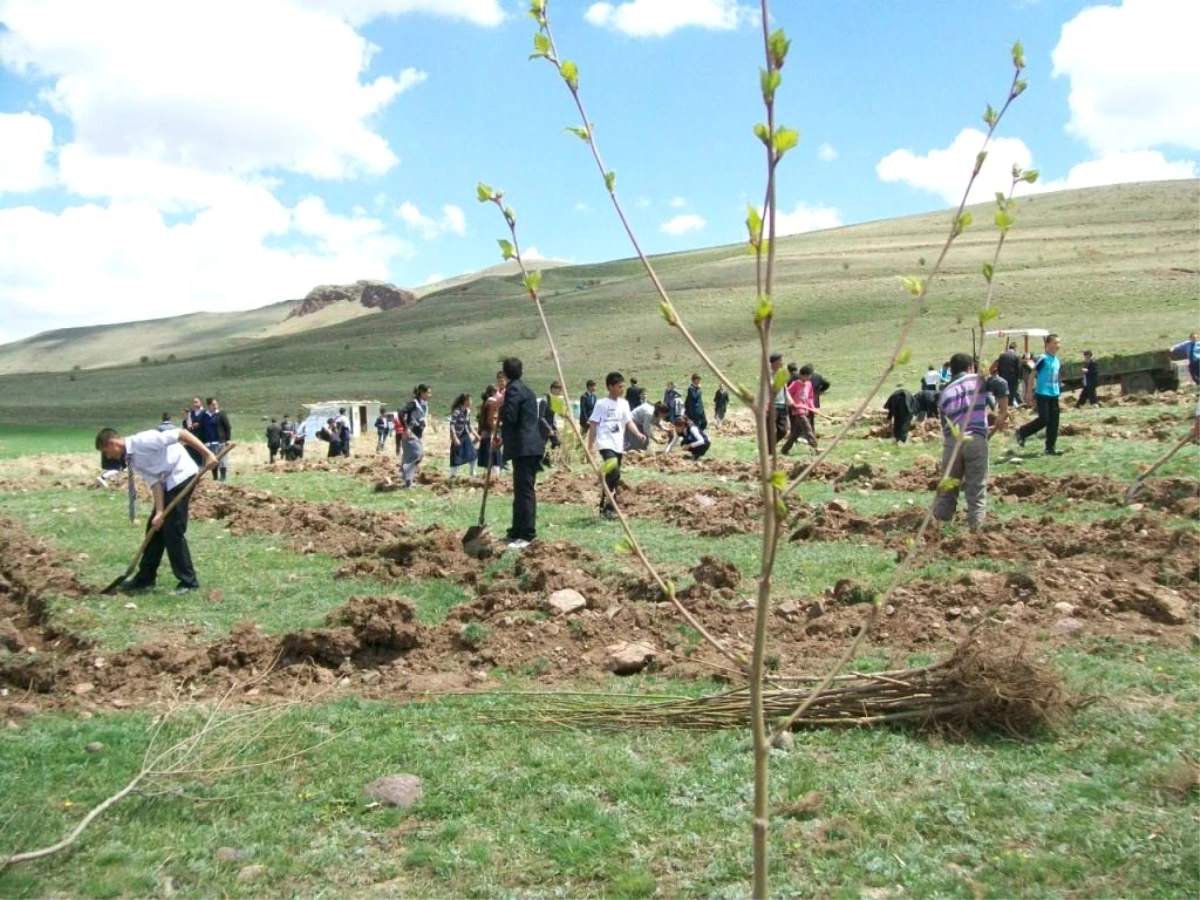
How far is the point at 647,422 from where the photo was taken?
18734 millimetres

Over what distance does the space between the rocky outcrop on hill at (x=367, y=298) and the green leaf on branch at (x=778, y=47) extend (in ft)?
615

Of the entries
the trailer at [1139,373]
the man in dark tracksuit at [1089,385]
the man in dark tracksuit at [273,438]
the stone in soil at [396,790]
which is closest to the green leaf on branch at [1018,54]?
the stone in soil at [396,790]

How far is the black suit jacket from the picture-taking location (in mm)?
11125

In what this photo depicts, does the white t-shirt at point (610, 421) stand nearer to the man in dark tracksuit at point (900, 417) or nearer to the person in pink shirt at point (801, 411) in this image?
the person in pink shirt at point (801, 411)

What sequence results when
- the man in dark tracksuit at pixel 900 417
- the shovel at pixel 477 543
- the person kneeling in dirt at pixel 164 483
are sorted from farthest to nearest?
1. the man in dark tracksuit at pixel 900 417
2. the shovel at pixel 477 543
3. the person kneeling in dirt at pixel 164 483

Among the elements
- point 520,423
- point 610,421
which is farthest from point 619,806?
point 610,421

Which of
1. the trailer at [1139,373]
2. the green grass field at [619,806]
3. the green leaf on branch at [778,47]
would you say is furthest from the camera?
the trailer at [1139,373]

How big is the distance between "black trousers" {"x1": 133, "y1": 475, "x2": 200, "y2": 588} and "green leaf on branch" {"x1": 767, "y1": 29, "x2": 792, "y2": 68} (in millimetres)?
8369

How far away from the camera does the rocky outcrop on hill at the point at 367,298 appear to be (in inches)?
7470

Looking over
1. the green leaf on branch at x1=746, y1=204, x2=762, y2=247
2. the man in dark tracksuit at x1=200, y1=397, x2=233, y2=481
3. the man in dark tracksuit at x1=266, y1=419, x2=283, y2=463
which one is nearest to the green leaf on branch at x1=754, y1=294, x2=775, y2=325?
the green leaf on branch at x1=746, y1=204, x2=762, y2=247

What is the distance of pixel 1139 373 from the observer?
24.2m

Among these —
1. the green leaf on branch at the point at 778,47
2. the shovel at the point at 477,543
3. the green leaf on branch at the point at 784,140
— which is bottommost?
the shovel at the point at 477,543

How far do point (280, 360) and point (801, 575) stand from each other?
78821 mm

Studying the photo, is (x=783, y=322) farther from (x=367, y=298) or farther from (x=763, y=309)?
(x=367, y=298)
